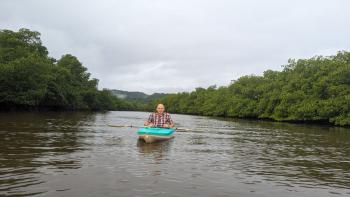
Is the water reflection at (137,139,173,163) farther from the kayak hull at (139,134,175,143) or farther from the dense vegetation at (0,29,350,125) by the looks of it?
the dense vegetation at (0,29,350,125)

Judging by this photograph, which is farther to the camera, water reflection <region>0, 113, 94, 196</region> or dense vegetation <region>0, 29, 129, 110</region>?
dense vegetation <region>0, 29, 129, 110</region>

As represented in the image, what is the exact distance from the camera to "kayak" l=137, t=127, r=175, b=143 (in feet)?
72.8

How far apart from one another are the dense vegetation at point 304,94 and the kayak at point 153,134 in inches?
1672

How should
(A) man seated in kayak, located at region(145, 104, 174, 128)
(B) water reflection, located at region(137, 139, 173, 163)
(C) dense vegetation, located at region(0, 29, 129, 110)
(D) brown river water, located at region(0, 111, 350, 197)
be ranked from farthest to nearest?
1. (C) dense vegetation, located at region(0, 29, 129, 110)
2. (A) man seated in kayak, located at region(145, 104, 174, 128)
3. (B) water reflection, located at region(137, 139, 173, 163)
4. (D) brown river water, located at region(0, 111, 350, 197)

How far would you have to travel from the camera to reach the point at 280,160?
56.7 feet

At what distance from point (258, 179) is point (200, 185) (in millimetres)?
2364

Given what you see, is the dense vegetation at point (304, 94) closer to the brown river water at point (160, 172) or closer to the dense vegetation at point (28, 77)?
the dense vegetation at point (28, 77)

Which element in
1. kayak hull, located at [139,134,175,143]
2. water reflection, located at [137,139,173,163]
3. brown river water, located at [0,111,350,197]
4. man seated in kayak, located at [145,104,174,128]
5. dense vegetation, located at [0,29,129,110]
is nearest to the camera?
brown river water, located at [0,111,350,197]

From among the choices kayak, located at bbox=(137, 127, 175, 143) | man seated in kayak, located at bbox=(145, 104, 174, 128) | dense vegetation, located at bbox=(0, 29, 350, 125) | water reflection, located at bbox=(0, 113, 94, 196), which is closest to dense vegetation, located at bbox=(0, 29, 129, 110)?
dense vegetation, located at bbox=(0, 29, 350, 125)

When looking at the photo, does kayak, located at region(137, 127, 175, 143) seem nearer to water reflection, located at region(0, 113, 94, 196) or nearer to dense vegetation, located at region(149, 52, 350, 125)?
water reflection, located at region(0, 113, 94, 196)

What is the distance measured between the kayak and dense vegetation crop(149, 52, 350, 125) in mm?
42481

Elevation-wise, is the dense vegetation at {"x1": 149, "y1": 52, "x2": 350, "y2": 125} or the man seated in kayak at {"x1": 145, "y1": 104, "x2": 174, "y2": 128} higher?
the dense vegetation at {"x1": 149, "y1": 52, "x2": 350, "y2": 125}

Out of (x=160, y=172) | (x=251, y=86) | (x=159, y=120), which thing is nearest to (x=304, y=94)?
(x=251, y=86)

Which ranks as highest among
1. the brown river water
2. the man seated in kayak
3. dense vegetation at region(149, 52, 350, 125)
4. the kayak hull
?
dense vegetation at region(149, 52, 350, 125)
